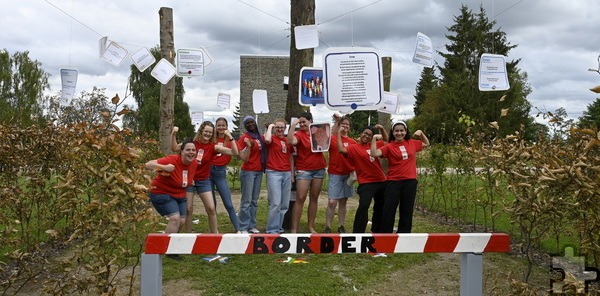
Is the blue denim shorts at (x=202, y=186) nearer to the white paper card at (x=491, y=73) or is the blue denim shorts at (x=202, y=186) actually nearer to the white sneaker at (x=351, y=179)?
the white sneaker at (x=351, y=179)

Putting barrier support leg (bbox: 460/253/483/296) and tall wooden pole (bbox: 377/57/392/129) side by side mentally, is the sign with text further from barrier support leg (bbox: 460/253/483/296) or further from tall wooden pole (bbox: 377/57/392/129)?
tall wooden pole (bbox: 377/57/392/129)

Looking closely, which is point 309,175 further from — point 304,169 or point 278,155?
point 278,155

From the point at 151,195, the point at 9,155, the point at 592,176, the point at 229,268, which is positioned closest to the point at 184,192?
the point at 151,195

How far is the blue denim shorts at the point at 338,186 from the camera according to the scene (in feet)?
24.0

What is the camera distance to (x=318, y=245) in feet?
12.2

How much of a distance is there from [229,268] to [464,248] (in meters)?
3.04

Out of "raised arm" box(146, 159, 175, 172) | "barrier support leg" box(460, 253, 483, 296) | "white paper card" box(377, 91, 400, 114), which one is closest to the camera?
"barrier support leg" box(460, 253, 483, 296)

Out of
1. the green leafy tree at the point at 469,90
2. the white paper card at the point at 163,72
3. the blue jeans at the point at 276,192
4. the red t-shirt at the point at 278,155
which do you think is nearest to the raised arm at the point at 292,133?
the red t-shirt at the point at 278,155

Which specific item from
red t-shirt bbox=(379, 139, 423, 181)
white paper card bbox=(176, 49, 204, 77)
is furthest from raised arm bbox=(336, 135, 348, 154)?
white paper card bbox=(176, 49, 204, 77)

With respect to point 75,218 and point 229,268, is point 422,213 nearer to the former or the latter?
point 229,268

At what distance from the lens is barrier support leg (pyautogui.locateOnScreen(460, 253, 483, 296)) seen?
3.88m

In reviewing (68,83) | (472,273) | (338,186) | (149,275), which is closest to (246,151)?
(338,186)

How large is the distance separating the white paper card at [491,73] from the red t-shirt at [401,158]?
123 centimetres

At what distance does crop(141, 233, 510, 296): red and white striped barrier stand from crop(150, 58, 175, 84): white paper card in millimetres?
4812
